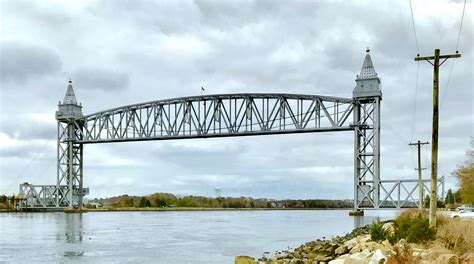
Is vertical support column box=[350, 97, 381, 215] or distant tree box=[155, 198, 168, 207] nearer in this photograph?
vertical support column box=[350, 97, 381, 215]

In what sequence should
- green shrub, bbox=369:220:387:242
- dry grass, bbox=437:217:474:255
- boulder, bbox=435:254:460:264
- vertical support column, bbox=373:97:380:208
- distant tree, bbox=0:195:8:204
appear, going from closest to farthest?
boulder, bbox=435:254:460:264 → dry grass, bbox=437:217:474:255 → green shrub, bbox=369:220:387:242 → vertical support column, bbox=373:97:380:208 → distant tree, bbox=0:195:8:204

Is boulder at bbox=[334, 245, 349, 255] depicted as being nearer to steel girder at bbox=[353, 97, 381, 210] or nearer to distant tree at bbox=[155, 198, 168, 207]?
steel girder at bbox=[353, 97, 381, 210]

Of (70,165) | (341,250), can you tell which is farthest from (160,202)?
(341,250)

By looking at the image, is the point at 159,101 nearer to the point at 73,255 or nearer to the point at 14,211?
the point at 14,211

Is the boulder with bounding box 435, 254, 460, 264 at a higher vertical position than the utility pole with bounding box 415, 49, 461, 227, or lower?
lower

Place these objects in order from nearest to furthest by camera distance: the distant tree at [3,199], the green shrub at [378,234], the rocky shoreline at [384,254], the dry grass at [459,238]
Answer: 1. the rocky shoreline at [384,254]
2. the dry grass at [459,238]
3. the green shrub at [378,234]
4. the distant tree at [3,199]

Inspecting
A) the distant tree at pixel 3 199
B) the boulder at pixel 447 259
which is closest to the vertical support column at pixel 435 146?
the boulder at pixel 447 259

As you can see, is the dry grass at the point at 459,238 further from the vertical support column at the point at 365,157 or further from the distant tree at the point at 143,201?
the distant tree at the point at 143,201

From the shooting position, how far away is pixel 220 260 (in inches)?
1137

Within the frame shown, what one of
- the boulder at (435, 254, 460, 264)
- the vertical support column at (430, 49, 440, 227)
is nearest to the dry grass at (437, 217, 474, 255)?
the boulder at (435, 254, 460, 264)

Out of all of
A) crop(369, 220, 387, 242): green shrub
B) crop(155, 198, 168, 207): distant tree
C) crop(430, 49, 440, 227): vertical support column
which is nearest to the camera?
crop(369, 220, 387, 242): green shrub

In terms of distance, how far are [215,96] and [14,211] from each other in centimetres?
6010

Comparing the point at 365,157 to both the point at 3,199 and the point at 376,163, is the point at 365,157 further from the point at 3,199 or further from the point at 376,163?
the point at 3,199

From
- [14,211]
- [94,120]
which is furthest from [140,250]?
[14,211]
